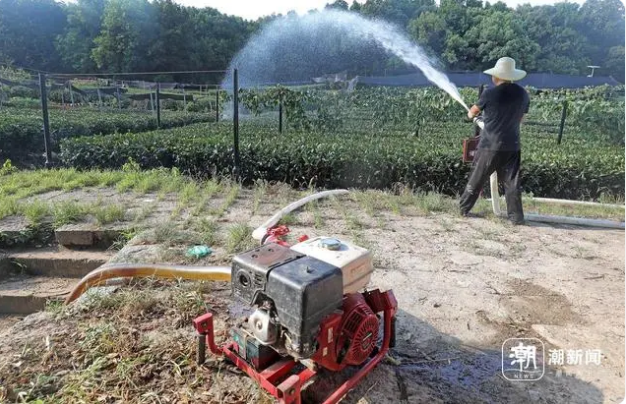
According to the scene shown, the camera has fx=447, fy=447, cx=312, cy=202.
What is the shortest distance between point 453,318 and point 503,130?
95.8 inches

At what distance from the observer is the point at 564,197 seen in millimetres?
6691

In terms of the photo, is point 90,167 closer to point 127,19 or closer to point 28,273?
point 28,273

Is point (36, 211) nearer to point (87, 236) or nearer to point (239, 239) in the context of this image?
point (87, 236)

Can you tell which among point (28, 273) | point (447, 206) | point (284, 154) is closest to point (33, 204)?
point (28, 273)

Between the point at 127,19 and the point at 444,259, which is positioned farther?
the point at 127,19

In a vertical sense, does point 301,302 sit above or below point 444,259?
above

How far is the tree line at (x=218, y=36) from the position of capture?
45.9 meters

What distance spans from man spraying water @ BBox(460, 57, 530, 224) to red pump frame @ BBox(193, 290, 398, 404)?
9.42 feet

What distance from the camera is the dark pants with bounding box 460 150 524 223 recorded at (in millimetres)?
4590

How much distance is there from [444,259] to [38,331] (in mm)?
2933

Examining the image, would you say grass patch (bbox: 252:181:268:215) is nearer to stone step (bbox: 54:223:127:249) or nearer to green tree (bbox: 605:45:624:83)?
stone step (bbox: 54:223:127:249)

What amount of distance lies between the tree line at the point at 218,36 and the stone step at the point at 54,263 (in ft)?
138

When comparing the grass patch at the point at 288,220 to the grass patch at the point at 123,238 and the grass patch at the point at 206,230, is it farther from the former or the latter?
the grass patch at the point at 123,238

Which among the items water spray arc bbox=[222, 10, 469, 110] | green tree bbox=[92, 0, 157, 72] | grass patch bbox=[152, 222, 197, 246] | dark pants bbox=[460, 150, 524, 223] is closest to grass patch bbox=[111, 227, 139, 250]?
grass patch bbox=[152, 222, 197, 246]
